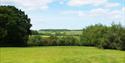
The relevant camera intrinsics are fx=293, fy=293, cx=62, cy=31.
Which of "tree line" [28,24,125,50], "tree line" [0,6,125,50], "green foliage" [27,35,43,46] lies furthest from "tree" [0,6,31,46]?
"tree line" [28,24,125,50]

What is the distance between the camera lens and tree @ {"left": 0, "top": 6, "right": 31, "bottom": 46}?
70562 mm

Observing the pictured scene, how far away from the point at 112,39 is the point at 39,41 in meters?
21.3

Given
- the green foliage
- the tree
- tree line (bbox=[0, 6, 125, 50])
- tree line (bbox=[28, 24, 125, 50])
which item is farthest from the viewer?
the green foliage

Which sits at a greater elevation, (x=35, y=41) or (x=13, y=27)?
(x=13, y=27)

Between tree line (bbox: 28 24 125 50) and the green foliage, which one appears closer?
tree line (bbox: 28 24 125 50)

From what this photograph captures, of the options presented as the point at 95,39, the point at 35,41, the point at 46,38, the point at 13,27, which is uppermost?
the point at 13,27

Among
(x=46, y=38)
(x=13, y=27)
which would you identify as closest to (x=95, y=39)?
(x=46, y=38)

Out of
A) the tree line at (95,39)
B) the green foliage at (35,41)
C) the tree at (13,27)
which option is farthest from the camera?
the green foliage at (35,41)

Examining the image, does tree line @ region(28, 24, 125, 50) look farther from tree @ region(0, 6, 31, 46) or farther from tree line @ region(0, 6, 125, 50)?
tree @ region(0, 6, 31, 46)

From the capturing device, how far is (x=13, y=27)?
234 feet

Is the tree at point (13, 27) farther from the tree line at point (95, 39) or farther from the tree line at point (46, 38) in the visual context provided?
the tree line at point (95, 39)

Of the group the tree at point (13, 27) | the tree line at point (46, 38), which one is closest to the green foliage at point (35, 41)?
the tree line at point (46, 38)

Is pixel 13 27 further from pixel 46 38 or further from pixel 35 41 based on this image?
pixel 46 38

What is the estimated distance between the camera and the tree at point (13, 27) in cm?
7056
